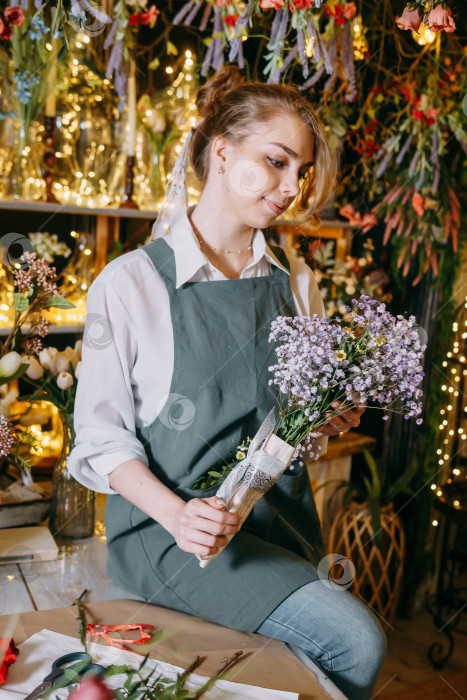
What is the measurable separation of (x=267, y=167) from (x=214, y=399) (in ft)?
1.58

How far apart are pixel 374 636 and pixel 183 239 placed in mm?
840

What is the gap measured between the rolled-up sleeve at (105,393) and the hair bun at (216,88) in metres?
0.48

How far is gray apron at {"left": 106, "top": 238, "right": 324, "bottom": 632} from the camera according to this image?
51.4 inches

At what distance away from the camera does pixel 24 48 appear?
2.03m

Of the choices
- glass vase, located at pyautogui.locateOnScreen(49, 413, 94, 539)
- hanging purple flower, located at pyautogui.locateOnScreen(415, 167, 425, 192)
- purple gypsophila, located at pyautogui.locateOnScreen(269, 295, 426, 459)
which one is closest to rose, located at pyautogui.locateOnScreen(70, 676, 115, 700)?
purple gypsophila, located at pyautogui.locateOnScreen(269, 295, 426, 459)

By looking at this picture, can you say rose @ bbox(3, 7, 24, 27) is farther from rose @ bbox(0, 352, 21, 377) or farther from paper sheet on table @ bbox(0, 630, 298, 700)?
paper sheet on table @ bbox(0, 630, 298, 700)

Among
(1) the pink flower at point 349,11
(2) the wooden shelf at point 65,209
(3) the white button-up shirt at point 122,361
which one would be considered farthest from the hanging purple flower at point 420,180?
(3) the white button-up shirt at point 122,361

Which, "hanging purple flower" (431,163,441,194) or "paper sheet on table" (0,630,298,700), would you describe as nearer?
"paper sheet on table" (0,630,298,700)

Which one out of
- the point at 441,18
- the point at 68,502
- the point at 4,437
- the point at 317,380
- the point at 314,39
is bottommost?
the point at 68,502

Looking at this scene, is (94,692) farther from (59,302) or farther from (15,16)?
(15,16)

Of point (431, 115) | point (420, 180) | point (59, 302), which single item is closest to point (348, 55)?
point (431, 115)

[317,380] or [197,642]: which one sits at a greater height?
[317,380]

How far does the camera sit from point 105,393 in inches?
53.4

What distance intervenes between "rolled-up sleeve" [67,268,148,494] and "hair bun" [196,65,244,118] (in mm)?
482
